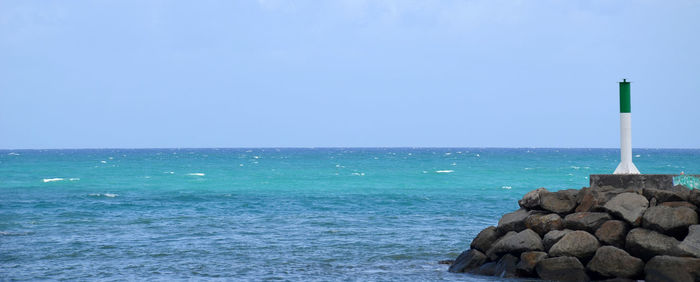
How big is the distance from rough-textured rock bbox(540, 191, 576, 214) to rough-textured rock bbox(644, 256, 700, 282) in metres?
2.16

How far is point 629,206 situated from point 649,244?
0.96 meters

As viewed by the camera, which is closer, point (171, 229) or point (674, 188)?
point (674, 188)

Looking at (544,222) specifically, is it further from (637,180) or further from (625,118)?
(625,118)

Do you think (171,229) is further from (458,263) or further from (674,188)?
(674,188)

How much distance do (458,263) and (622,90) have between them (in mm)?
4716

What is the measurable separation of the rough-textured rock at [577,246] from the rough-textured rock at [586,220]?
0.35 meters

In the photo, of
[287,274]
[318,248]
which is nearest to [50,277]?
[287,274]

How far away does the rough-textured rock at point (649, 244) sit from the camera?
12227 millimetres

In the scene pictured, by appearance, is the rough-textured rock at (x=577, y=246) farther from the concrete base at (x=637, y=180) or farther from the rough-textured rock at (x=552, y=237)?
the concrete base at (x=637, y=180)

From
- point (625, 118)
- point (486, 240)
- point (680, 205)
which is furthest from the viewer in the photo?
point (625, 118)

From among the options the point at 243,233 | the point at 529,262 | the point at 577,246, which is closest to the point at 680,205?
the point at 577,246

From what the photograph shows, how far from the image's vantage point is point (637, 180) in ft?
48.3

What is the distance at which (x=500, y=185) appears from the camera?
42844 millimetres

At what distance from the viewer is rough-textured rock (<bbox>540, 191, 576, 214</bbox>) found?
14.1 meters
